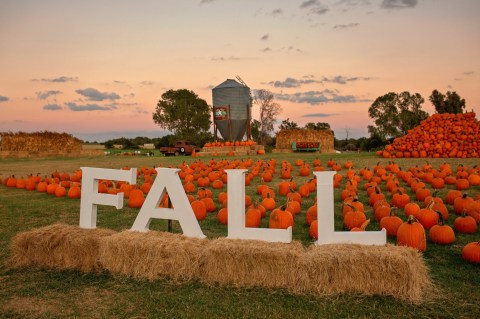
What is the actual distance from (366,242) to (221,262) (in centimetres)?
164

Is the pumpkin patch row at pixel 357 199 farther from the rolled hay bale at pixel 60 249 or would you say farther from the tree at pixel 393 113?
the tree at pixel 393 113

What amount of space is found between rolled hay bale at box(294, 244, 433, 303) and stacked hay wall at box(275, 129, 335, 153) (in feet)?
86.6

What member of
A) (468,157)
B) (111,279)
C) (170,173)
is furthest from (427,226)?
(468,157)

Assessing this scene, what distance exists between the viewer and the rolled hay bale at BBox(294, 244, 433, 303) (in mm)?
4090

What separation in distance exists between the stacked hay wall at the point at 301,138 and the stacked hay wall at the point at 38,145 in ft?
49.5

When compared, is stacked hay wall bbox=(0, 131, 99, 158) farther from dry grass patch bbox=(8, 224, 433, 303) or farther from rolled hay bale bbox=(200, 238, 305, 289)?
rolled hay bale bbox=(200, 238, 305, 289)

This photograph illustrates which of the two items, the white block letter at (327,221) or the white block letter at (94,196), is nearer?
the white block letter at (327,221)

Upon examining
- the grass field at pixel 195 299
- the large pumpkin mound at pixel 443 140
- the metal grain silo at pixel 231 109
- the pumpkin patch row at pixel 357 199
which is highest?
the metal grain silo at pixel 231 109

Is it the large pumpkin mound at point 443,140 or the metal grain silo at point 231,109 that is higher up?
Result: the metal grain silo at point 231,109

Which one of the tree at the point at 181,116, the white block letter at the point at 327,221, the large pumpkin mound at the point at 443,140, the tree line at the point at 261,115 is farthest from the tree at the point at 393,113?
the white block letter at the point at 327,221

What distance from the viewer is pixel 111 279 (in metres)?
4.84

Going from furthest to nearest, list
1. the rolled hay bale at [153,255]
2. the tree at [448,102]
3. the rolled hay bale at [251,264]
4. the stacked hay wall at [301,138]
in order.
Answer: the tree at [448,102] < the stacked hay wall at [301,138] < the rolled hay bale at [153,255] < the rolled hay bale at [251,264]

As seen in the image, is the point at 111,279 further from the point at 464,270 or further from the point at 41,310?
the point at 464,270

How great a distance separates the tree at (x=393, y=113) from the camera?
59.2m
